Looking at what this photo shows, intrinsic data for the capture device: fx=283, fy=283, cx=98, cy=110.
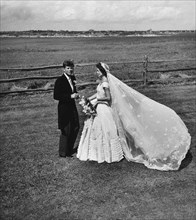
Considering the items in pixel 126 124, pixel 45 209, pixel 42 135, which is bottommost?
pixel 45 209

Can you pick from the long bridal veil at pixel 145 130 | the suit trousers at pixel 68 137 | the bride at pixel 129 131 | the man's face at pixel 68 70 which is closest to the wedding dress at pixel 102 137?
the bride at pixel 129 131

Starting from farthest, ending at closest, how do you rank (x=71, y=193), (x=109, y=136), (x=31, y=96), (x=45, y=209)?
(x=31, y=96) → (x=109, y=136) → (x=71, y=193) → (x=45, y=209)

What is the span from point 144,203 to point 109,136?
1.54 m

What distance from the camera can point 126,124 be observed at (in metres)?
5.65

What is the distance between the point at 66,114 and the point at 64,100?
1.00 feet

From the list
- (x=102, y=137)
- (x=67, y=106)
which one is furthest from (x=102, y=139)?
(x=67, y=106)

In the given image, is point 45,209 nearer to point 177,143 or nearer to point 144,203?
point 144,203

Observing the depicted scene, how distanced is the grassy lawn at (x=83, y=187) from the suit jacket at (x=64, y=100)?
90 centimetres

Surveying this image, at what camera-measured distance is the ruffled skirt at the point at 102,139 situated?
5551 millimetres

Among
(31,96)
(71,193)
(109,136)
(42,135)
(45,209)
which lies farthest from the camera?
(31,96)

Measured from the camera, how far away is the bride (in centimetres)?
552

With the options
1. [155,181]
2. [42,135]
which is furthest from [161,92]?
[155,181]

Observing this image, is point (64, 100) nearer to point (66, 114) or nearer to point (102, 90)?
point (66, 114)

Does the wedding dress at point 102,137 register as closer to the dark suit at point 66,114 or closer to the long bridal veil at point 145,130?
the long bridal veil at point 145,130
